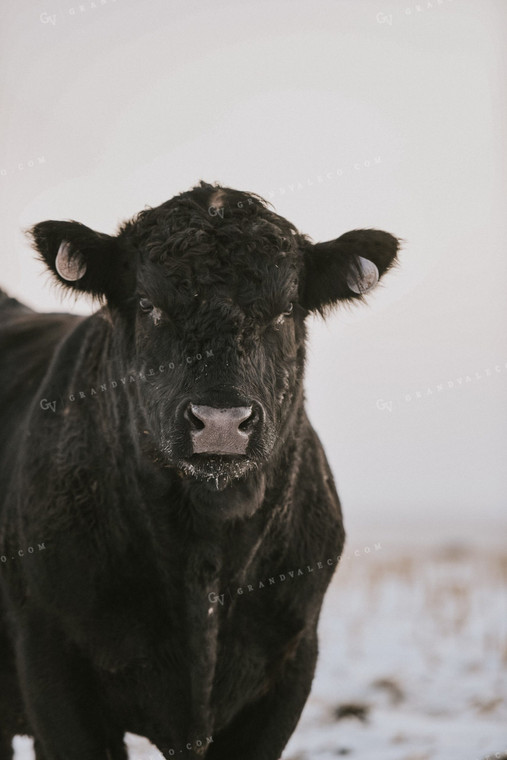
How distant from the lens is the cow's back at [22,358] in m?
5.39

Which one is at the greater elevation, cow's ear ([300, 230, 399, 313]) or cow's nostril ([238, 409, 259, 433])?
cow's ear ([300, 230, 399, 313])

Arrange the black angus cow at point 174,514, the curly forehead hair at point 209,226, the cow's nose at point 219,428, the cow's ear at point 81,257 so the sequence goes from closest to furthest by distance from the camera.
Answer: the cow's nose at point 219,428, the black angus cow at point 174,514, the curly forehead hair at point 209,226, the cow's ear at point 81,257

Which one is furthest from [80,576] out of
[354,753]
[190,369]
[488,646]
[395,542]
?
[395,542]

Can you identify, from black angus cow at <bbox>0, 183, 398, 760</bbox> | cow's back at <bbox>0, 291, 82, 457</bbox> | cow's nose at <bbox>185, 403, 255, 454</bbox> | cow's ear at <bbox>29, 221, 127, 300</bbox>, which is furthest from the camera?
Result: cow's back at <bbox>0, 291, 82, 457</bbox>

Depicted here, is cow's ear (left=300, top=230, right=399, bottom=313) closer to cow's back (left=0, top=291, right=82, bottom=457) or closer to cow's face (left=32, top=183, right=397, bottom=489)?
cow's face (left=32, top=183, right=397, bottom=489)

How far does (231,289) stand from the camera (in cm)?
417

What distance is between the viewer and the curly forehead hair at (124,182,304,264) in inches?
171

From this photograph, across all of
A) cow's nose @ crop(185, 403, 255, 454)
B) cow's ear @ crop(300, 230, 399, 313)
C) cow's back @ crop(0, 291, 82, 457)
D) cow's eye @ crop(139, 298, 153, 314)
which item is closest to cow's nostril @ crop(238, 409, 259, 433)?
cow's nose @ crop(185, 403, 255, 454)

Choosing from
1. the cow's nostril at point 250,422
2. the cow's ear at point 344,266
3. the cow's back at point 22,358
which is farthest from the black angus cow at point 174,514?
the cow's back at point 22,358

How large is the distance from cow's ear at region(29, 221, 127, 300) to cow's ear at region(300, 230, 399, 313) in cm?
82

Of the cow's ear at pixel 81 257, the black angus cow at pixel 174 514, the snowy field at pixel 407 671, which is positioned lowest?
the snowy field at pixel 407 671

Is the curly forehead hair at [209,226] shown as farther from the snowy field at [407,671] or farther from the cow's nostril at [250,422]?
the snowy field at [407,671]

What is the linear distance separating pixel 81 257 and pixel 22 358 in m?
1.36

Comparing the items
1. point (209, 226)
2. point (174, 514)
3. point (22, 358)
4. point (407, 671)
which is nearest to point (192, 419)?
point (174, 514)
